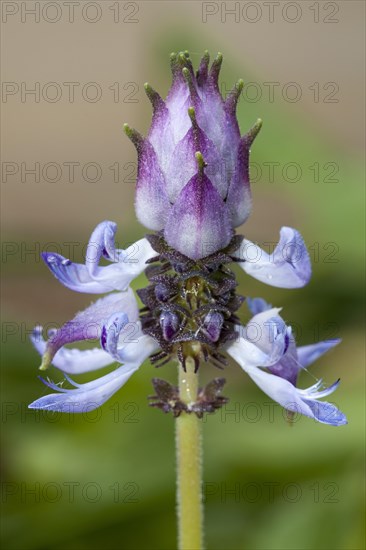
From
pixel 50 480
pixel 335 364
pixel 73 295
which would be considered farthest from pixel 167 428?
pixel 73 295

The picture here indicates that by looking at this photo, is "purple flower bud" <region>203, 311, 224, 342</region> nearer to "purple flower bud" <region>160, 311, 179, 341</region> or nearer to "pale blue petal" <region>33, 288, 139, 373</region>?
"purple flower bud" <region>160, 311, 179, 341</region>

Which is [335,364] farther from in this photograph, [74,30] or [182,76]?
[74,30]

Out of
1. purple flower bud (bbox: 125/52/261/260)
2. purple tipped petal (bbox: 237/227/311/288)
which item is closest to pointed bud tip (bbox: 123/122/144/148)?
purple flower bud (bbox: 125/52/261/260)

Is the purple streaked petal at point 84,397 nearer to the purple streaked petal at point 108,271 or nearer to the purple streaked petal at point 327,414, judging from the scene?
the purple streaked petal at point 108,271

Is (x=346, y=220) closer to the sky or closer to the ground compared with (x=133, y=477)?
closer to the sky

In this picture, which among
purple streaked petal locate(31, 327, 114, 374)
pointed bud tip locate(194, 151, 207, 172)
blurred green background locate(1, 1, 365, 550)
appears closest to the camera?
pointed bud tip locate(194, 151, 207, 172)

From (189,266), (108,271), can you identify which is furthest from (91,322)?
(189,266)

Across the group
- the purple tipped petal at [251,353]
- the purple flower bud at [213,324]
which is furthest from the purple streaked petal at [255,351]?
the purple flower bud at [213,324]
